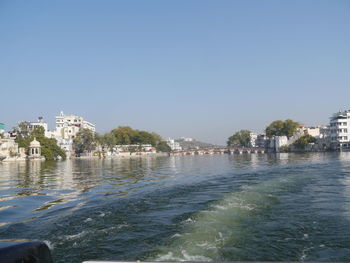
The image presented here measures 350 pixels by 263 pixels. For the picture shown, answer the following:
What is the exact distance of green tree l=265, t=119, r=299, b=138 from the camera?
4166 inches

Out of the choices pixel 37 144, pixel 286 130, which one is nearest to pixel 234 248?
pixel 37 144

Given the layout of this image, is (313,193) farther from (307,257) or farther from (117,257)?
(117,257)

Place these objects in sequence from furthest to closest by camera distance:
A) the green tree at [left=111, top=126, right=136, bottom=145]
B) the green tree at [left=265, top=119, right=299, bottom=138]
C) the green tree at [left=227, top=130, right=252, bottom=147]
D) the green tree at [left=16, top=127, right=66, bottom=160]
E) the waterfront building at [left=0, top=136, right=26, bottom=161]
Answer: the green tree at [left=227, top=130, right=252, bottom=147]
the green tree at [left=111, top=126, right=136, bottom=145]
the green tree at [left=265, top=119, right=299, bottom=138]
the green tree at [left=16, top=127, right=66, bottom=160]
the waterfront building at [left=0, top=136, right=26, bottom=161]

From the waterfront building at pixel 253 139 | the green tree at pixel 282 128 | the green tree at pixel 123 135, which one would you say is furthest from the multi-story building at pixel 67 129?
the waterfront building at pixel 253 139

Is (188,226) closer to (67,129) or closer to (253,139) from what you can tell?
(67,129)

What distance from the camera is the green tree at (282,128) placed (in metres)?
106

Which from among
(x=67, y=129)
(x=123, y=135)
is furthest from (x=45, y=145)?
(x=123, y=135)

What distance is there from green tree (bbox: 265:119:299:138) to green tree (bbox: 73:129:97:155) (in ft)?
206

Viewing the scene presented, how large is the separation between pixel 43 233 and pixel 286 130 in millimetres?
108467

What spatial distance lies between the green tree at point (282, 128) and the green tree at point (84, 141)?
206 feet

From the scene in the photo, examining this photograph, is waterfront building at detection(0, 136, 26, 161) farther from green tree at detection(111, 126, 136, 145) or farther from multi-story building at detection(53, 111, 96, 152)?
green tree at detection(111, 126, 136, 145)

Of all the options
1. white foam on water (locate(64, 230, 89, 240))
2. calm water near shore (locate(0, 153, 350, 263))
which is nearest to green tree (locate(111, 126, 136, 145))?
calm water near shore (locate(0, 153, 350, 263))

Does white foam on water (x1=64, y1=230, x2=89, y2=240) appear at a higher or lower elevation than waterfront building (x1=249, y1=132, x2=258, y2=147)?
lower

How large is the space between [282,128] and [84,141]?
224ft
